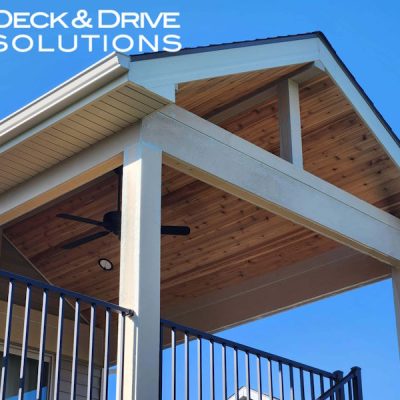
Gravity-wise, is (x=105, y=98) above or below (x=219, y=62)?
below

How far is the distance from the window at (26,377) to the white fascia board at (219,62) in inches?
146

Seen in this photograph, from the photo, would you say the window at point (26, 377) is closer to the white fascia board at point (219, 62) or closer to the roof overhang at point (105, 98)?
the roof overhang at point (105, 98)

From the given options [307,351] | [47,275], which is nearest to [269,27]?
[307,351]

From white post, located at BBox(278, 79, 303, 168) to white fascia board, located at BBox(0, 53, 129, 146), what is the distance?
1.88 metres

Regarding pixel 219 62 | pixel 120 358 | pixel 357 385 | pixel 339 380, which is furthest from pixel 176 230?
pixel 120 358

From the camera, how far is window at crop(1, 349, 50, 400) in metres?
8.86

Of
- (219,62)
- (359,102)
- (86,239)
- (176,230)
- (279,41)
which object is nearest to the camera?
(219,62)

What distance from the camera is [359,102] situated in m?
7.89

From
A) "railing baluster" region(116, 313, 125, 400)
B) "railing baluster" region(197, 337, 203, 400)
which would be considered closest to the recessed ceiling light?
"railing baluster" region(197, 337, 203, 400)

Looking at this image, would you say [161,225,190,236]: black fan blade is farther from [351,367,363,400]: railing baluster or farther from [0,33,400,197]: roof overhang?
[351,367,363,400]: railing baluster

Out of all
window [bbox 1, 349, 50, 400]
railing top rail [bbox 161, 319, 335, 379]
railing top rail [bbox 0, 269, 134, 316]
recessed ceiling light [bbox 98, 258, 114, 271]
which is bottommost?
railing top rail [bbox 161, 319, 335, 379]

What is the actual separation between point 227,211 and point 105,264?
4.76ft

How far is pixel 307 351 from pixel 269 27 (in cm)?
2753

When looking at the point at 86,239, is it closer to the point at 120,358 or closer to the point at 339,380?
the point at 339,380
